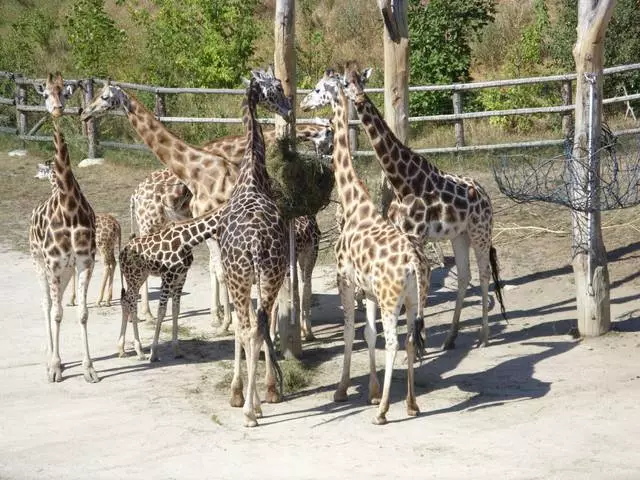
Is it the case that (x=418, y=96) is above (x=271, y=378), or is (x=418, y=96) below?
above

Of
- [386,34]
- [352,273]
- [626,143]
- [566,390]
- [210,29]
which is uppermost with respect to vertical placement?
[210,29]

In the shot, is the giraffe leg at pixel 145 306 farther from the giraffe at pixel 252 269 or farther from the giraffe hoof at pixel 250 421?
the giraffe hoof at pixel 250 421

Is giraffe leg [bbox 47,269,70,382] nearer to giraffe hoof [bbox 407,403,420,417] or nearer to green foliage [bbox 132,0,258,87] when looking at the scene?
giraffe hoof [bbox 407,403,420,417]

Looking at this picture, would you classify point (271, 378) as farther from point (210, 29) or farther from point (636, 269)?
point (210, 29)

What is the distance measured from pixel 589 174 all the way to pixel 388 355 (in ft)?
10.5

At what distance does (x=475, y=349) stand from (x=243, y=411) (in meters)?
3.08

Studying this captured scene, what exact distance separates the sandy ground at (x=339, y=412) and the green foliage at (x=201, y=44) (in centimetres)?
980

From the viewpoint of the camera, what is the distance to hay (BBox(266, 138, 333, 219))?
34.4 feet

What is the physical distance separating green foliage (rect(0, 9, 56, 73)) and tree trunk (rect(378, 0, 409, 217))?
1549 centimetres

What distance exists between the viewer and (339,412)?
923cm

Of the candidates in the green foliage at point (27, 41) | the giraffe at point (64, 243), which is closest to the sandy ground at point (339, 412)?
the giraffe at point (64, 243)

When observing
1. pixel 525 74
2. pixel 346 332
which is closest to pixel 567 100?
pixel 525 74

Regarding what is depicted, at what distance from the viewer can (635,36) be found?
20.2 metres

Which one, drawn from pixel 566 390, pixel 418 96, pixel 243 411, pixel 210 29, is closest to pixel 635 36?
pixel 418 96
